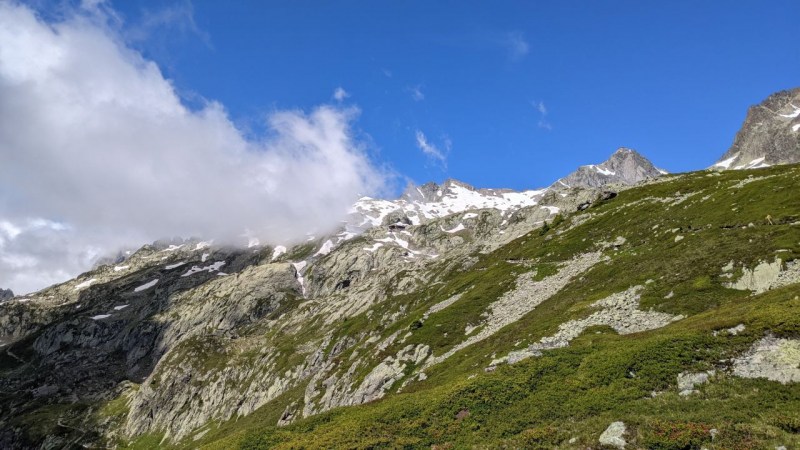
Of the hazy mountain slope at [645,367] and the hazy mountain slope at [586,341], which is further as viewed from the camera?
the hazy mountain slope at [586,341]

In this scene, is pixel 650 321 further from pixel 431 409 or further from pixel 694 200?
pixel 694 200

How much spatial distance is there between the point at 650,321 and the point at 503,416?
23240 mm

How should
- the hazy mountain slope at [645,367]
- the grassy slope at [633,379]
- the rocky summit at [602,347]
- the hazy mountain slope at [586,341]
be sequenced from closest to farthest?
the grassy slope at [633,379] → the hazy mountain slope at [645,367] → the rocky summit at [602,347] → the hazy mountain slope at [586,341]

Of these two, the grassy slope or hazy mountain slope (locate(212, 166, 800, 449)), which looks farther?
hazy mountain slope (locate(212, 166, 800, 449))

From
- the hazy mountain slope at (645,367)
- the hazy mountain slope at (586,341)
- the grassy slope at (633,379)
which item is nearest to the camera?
the grassy slope at (633,379)

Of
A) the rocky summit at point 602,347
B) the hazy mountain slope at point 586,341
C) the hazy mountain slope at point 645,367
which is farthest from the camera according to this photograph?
the hazy mountain slope at point 586,341

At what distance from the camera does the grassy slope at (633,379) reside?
72.6 ft

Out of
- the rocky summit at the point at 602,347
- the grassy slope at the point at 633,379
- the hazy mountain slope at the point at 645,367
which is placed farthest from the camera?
the rocky summit at the point at 602,347

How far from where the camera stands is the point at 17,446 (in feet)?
653

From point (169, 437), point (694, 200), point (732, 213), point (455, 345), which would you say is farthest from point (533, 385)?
point (169, 437)

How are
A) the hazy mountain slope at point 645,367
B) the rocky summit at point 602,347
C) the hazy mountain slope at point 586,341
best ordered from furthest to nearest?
the hazy mountain slope at point 586,341
the rocky summit at point 602,347
the hazy mountain slope at point 645,367

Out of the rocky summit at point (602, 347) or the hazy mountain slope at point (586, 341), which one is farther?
the hazy mountain slope at point (586, 341)

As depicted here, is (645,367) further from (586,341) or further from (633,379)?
(586,341)

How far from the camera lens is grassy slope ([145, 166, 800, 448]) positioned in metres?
22.1
